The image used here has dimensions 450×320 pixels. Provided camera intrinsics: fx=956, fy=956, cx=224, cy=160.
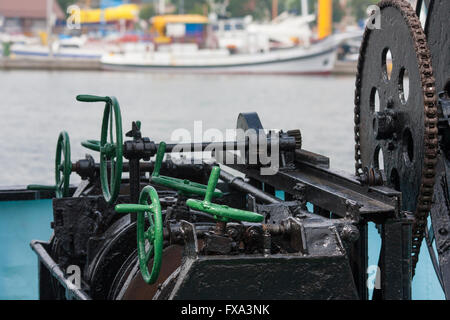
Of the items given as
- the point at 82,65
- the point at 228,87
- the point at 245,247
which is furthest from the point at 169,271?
the point at 82,65

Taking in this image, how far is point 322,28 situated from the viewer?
69312 millimetres

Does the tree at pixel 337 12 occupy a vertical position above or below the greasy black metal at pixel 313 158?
above

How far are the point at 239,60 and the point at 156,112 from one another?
30122 millimetres

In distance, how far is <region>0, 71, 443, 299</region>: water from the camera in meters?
19.1

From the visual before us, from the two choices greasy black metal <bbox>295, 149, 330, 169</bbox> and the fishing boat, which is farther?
the fishing boat

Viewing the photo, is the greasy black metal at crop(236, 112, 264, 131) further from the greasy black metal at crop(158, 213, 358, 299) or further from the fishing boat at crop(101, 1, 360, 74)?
the fishing boat at crop(101, 1, 360, 74)

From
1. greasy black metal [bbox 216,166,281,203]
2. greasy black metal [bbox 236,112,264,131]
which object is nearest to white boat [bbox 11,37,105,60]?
greasy black metal [bbox 216,166,281,203]

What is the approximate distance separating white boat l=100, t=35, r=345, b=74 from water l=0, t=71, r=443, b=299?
1417 millimetres

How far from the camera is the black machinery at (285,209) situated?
11.8ft

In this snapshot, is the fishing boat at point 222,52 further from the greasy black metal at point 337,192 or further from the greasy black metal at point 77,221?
the greasy black metal at point 337,192

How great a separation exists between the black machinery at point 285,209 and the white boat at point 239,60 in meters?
57.3

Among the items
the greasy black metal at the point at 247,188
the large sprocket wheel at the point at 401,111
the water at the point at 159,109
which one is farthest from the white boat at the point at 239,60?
the large sprocket wheel at the point at 401,111

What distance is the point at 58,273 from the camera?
5457 mm

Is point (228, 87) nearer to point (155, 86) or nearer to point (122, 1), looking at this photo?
point (155, 86)
